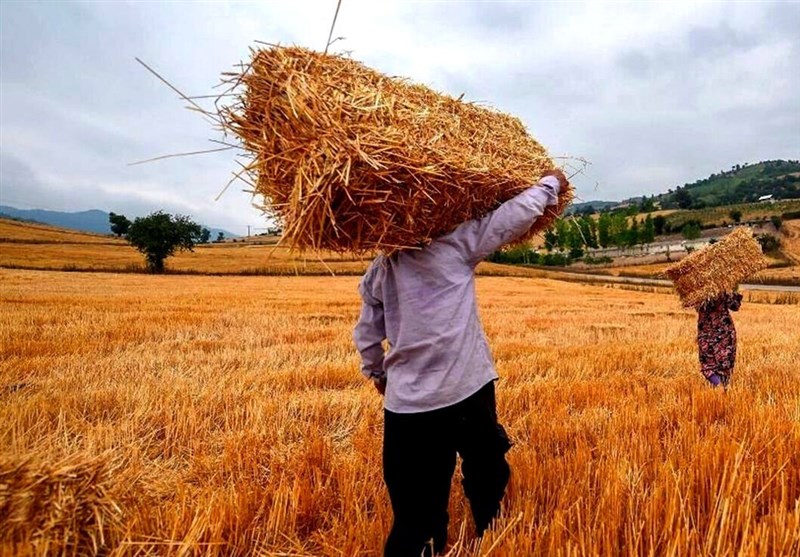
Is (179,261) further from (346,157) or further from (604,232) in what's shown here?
(604,232)

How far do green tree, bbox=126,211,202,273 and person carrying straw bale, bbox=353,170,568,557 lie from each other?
55874 mm

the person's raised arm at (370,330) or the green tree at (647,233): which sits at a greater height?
the green tree at (647,233)

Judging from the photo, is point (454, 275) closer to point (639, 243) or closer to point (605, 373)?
point (605, 373)

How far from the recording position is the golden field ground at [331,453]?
220cm

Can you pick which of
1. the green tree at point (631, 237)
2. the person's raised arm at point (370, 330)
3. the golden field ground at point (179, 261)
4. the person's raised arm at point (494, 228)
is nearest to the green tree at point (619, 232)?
the green tree at point (631, 237)

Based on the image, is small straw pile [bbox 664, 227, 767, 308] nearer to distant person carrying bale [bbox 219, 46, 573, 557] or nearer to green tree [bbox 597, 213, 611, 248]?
distant person carrying bale [bbox 219, 46, 573, 557]

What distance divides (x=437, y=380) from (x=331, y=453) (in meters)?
1.48

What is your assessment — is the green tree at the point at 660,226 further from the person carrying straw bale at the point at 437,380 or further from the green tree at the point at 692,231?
the person carrying straw bale at the point at 437,380

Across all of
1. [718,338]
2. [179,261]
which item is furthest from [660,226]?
[718,338]

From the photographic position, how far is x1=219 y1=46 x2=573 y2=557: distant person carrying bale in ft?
7.90

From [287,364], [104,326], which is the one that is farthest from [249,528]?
[104,326]

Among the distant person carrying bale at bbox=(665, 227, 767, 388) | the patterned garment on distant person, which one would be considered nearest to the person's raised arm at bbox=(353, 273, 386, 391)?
the distant person carrying bale at bbox=(665, 227, 767, 388)

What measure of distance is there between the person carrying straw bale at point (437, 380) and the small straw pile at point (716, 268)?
510cm

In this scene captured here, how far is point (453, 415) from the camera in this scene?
2.60 meters
